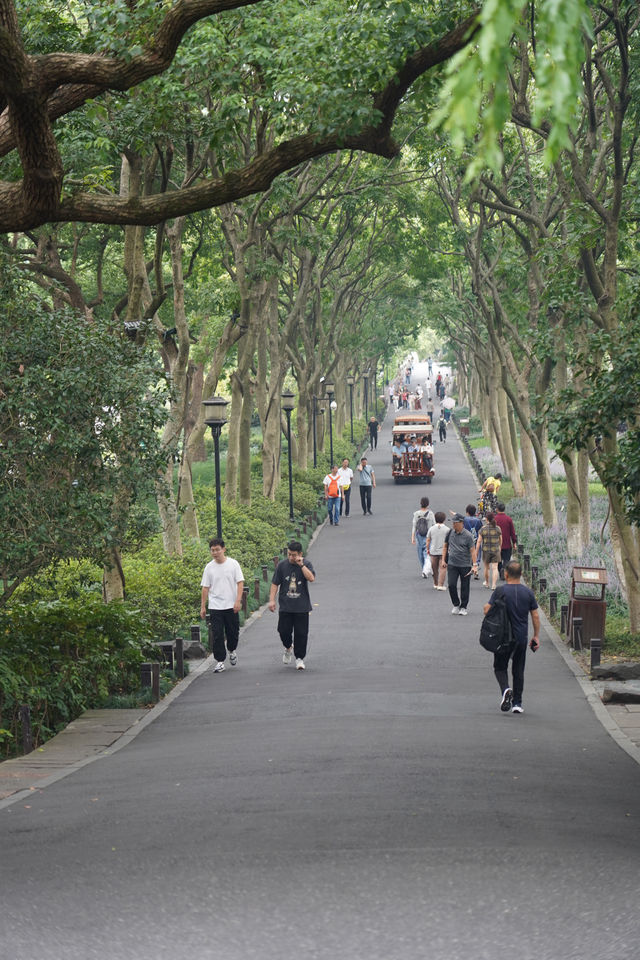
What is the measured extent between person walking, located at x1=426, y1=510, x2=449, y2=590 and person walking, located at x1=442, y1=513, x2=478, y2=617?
1819 mm

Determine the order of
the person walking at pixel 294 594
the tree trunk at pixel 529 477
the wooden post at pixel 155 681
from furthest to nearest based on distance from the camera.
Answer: the tree trunk at pixel 529 477, the person walking at pixel 294 594, the wooden post at pixel 155 681

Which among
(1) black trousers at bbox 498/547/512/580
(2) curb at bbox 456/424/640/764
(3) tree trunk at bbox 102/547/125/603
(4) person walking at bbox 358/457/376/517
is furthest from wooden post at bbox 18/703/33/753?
(4) person walking at bbox 358/457/376/517

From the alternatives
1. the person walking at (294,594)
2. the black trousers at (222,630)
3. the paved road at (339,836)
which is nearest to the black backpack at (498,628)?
the paved road at (339,836)

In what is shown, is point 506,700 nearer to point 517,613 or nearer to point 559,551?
point 517,613

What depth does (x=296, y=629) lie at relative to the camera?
53.9 ft

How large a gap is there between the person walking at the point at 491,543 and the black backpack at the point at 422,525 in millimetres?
1741

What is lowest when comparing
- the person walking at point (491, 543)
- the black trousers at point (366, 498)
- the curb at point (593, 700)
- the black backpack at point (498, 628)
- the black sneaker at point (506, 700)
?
the curb at point (593, 700)

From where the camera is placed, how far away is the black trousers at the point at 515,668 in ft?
42.9

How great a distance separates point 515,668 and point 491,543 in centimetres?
1089

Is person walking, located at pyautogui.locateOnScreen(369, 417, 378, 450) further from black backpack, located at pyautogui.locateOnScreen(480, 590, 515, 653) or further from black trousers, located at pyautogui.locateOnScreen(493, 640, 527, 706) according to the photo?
black backpack, located at pyautogui.locateOnScreen(480, 590, 515, 653)

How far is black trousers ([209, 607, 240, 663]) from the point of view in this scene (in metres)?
16.4

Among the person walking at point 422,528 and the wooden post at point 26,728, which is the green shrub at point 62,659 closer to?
the wooden post at point 26,728

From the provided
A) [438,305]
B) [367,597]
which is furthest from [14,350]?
[438,305]

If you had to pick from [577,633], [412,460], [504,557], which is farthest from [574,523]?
[412,460]
